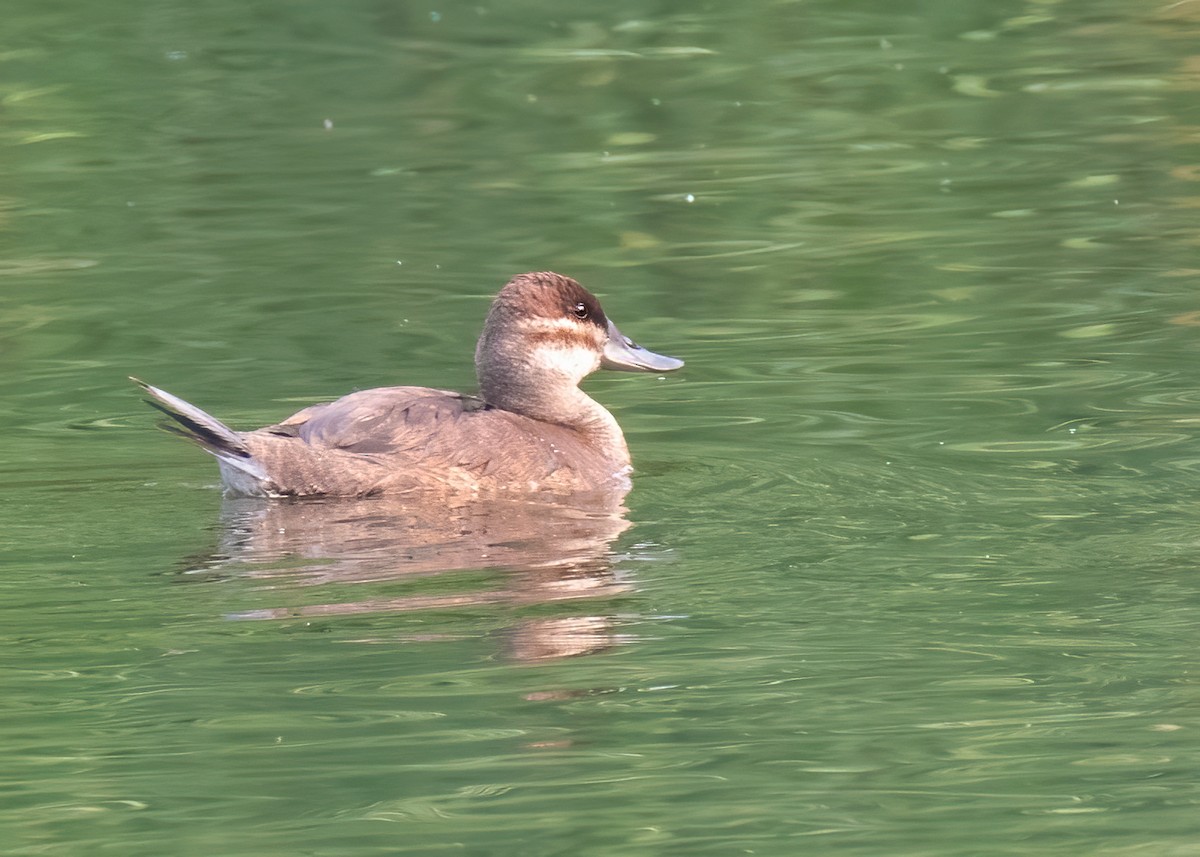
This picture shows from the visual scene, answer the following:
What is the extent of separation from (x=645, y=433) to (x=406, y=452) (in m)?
1.44

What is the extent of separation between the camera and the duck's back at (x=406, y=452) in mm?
7859

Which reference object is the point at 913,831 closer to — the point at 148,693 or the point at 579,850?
the point at 579,850

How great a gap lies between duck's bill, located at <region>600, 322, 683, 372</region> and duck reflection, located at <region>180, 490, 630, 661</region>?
106 cm

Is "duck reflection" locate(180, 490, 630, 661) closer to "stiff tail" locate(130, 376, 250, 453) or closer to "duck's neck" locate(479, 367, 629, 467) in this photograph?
"stiff tail" locate(130, 376, 250, 453)

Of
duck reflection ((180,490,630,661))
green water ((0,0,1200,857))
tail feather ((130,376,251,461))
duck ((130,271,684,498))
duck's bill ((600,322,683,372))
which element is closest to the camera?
green water ((0,0,1200,857))

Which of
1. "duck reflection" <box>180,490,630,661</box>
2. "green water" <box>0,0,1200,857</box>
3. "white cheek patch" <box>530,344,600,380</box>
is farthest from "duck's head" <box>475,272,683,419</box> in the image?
"duck reflection" <box>180,490,630,661</box>

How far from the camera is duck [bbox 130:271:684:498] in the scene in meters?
7.85

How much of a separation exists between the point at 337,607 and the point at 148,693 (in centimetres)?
80

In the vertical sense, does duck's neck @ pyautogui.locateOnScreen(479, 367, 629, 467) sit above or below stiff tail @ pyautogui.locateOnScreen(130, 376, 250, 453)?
below

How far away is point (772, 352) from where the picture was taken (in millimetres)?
10047

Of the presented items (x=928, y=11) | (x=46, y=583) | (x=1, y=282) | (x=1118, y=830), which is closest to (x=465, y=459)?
(x=46, y=583)

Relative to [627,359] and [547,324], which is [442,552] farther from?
[627,359]

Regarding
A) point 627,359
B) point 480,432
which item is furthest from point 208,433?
point 627,359

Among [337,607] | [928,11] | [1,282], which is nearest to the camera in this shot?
[337,607]
